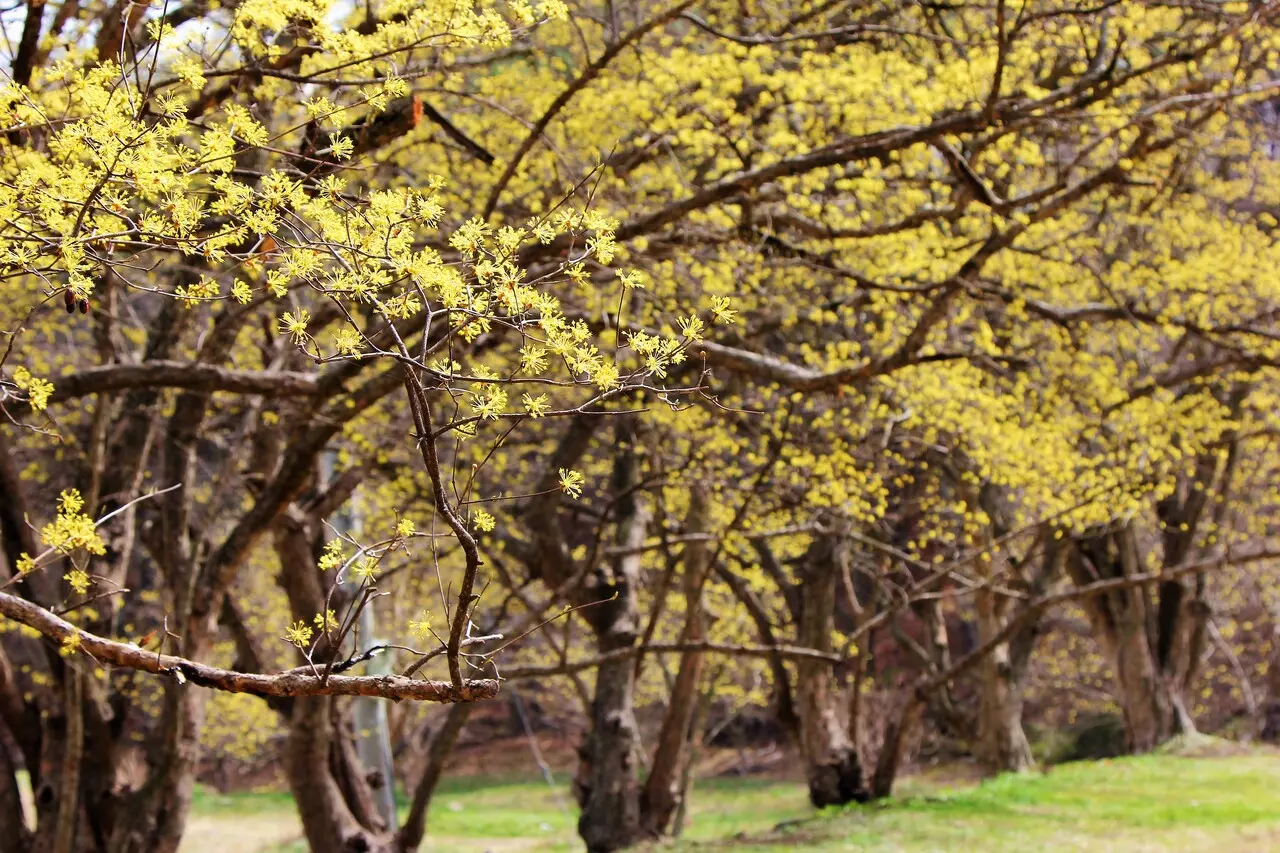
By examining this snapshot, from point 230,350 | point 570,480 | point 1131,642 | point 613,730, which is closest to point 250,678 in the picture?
point 570,480

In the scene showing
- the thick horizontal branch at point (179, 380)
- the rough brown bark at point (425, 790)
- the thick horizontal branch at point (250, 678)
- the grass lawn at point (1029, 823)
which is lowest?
the grass lawn at point (1029, 823)

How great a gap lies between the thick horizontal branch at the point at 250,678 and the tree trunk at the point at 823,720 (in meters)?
10.3

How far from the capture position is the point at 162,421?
9.94 metres

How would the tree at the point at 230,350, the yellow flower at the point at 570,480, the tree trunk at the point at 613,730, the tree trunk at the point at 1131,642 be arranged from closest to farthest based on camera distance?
the yellow flower at the point at 570,480 → the tree at the point at 230,350 → the tree trunk at the point at 613,730 → the tree trunk at the point at 1131,642

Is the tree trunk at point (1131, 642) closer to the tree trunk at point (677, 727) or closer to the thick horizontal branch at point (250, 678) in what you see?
the tree trunk at point (677, 727)

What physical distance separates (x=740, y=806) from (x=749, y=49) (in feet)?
57.1

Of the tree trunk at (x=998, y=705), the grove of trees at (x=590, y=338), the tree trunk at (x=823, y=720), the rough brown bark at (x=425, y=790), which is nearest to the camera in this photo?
the grove of trees at (x=590, y=338)

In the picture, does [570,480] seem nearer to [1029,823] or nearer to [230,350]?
[230,350]

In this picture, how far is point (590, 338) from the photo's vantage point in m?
8.41

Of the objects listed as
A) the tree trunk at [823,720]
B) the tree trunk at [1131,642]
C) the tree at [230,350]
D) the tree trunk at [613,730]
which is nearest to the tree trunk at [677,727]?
the tree trunk at [613,730]

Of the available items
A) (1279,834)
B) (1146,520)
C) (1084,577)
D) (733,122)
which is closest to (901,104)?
(733,122)

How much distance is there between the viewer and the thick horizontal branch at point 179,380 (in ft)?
20.1

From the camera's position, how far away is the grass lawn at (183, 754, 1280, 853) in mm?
9945

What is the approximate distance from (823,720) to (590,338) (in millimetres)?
6469
